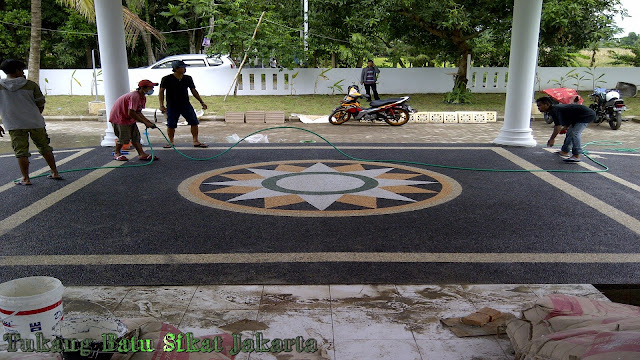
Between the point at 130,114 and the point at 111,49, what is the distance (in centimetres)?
220

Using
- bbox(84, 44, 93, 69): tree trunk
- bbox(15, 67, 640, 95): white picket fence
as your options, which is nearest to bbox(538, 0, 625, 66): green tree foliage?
bbox(15, 67, 640, 95): white picket fence

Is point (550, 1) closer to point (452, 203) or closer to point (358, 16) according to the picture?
point (358, 16)

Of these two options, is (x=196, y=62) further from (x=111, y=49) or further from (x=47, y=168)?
(x=47, y=168)

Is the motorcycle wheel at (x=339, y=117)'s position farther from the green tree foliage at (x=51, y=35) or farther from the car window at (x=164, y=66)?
the green tree foliage at (x=51, y=35)

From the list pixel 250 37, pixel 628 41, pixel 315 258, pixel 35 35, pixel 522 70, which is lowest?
pixel 315 258

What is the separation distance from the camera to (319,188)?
6.45 meters

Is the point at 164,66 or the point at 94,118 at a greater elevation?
the point at 164,66

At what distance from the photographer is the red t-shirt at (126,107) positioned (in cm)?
748

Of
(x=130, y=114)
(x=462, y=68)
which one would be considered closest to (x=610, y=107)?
(x=462, y=68)

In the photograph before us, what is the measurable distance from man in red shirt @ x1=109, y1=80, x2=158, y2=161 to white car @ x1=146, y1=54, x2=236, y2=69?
10.7 m

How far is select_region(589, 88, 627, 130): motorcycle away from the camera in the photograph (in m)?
12.1

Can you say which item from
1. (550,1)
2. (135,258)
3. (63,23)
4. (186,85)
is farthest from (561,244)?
(63,23)

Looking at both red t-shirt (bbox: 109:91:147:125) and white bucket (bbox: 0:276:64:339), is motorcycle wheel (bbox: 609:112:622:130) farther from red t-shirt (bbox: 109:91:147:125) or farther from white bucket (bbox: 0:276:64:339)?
white bucket (bbox: 0:276:64:339)

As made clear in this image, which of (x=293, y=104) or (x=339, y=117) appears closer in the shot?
(x=339, y=117)
